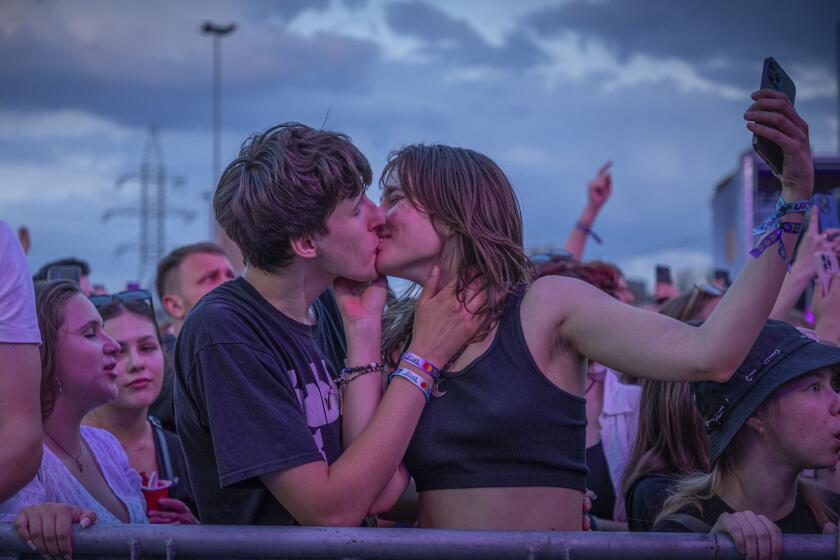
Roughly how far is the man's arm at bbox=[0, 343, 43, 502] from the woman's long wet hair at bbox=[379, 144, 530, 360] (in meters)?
1.31

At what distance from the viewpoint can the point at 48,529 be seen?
224cm

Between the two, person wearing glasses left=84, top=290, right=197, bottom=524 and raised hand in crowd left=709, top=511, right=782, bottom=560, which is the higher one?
raised hand in crowd left=709, top=511, right=782, bottom=560

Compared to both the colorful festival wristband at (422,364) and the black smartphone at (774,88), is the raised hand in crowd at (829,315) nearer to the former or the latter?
the black smartphone at (774,88)

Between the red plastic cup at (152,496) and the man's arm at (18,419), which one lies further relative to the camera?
the red plastic cup at (152,496)

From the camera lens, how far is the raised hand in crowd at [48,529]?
2.24 metres

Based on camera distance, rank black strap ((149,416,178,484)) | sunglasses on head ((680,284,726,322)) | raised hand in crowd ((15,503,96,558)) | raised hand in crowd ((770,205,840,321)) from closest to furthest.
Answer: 1. raised hand in crowd ((15,503,96,558))
2. raised hand in crowd ((770,205,840,321))
3. black strap ((149,416,178,484))
4. sunglasses on head ((680,284,726,322))

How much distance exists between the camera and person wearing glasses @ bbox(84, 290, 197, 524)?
4.48 m

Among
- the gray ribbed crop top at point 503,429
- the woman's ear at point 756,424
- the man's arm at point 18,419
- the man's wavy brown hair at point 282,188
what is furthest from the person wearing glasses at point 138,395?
the woman's ear at point 756,424

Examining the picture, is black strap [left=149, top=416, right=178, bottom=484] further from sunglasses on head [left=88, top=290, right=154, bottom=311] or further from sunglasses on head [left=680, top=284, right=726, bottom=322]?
sunglasses on head [left=680, top=284, right=726, bottom=322]

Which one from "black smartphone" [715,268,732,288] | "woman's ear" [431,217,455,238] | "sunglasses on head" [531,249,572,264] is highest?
"woman's ear" [431,217,455,238]

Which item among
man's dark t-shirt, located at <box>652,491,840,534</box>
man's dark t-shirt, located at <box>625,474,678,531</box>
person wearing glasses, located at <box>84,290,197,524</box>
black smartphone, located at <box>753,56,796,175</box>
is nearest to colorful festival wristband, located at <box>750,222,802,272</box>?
black smartphone, located at <box>753,56,796,175</box>

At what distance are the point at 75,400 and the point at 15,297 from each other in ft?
3.20

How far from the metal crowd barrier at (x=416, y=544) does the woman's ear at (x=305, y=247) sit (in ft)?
3.01

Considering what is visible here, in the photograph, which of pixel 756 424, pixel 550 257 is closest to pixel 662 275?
pixel 550 257
